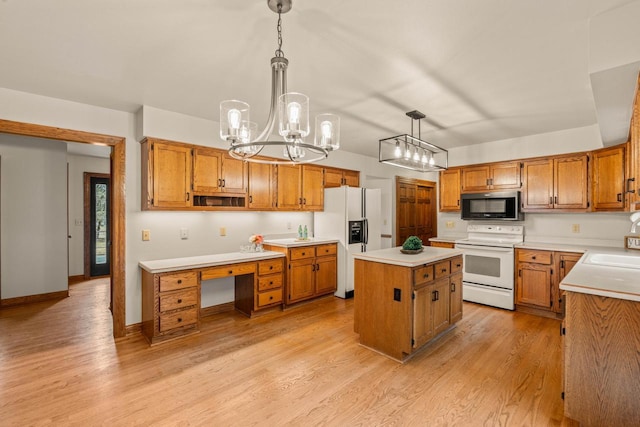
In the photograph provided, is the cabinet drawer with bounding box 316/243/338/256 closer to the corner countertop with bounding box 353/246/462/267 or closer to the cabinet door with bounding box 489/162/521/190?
the corner countertop with bounding box 353/246/462/267

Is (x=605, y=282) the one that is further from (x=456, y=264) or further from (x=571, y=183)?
(x=571, y=183)

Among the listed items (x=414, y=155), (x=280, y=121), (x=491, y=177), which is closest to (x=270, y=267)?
(x=414, y=155)

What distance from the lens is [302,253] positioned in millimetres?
4297

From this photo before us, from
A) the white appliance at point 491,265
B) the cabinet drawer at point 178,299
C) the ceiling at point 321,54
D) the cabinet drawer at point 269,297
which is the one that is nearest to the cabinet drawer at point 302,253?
the cabinet drawer at point 269,297

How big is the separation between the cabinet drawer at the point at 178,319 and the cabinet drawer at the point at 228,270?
0.38 meters

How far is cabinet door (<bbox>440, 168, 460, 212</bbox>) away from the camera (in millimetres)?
5039

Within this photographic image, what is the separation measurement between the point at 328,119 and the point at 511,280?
3.67 m

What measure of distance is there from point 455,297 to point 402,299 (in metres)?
1.07

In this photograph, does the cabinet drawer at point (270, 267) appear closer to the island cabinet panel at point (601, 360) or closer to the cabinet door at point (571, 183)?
the island cabinet panel at point (601, 360)

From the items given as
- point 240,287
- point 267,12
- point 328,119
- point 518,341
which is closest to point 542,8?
point 328,119

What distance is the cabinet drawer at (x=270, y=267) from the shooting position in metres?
3.86

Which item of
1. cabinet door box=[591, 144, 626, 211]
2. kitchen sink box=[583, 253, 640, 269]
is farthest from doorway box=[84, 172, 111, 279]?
cabinet door box=[591, 144, 626, 211]

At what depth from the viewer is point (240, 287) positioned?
410 centimetres

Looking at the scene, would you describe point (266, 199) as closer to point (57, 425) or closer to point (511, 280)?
point (57, 425)
